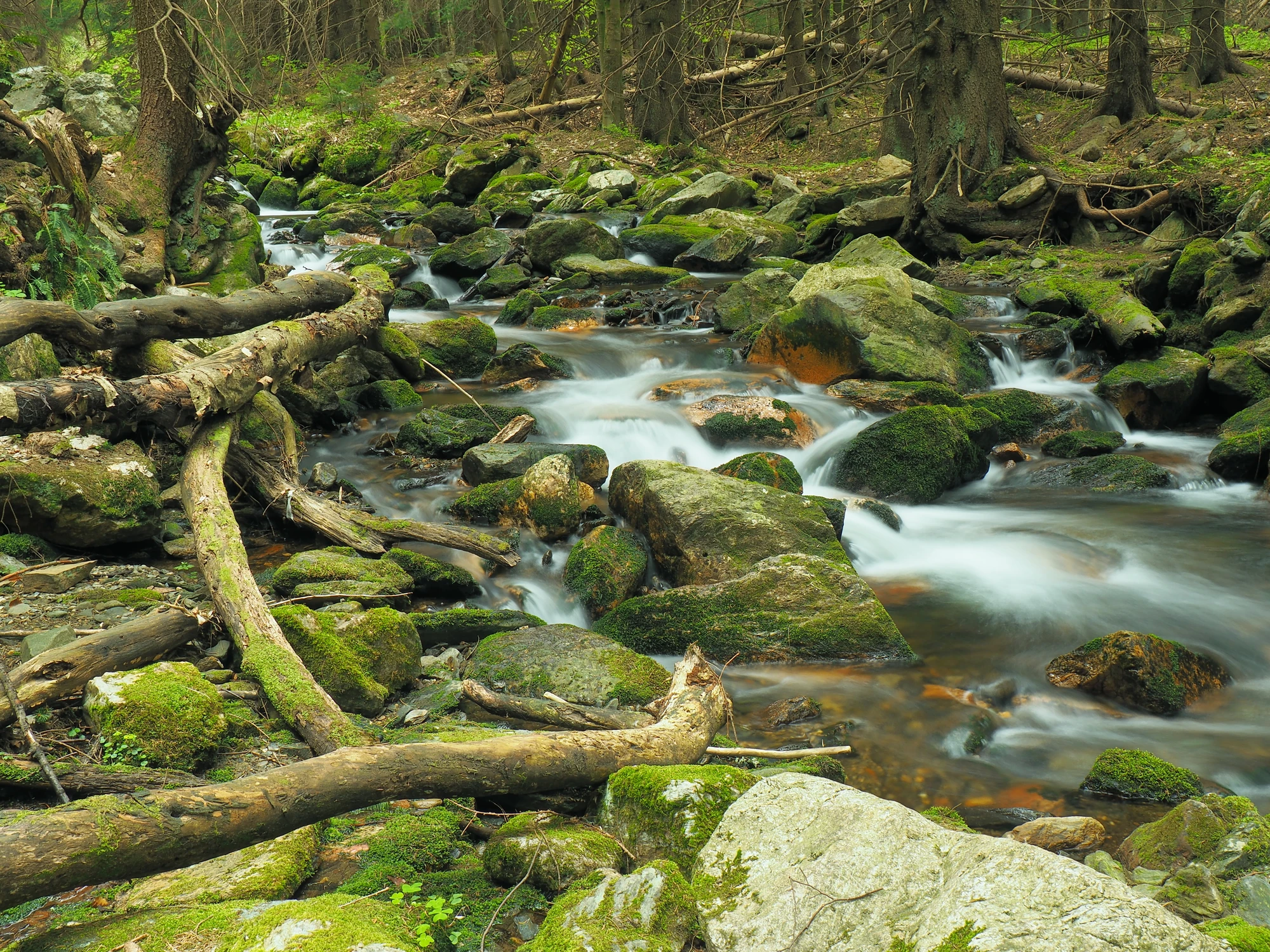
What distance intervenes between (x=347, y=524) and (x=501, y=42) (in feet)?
81.0

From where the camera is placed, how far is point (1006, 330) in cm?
1159

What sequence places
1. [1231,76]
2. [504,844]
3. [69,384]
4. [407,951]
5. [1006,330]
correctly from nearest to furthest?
[407,951]
[504,844]
[69,384]
[1006,330]
[1231,76]

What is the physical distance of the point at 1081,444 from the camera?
8883 mm

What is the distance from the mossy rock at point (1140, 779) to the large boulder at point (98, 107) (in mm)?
14929

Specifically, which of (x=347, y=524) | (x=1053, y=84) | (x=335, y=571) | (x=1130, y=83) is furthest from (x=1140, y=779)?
(x=1053, y=84)

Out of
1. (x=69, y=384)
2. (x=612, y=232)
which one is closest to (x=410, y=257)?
(x=612, y=232)

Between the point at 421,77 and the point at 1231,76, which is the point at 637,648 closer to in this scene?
the point at 1231,76

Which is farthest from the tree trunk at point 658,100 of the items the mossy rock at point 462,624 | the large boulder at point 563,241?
the mossy rock at point 462,624

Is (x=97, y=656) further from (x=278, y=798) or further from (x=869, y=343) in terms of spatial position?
(x=869, y=343)

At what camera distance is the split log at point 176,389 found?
17.2 ft

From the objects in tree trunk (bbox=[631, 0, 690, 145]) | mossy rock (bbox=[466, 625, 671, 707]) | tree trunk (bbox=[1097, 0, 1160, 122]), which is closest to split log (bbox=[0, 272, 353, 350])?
mossy rock (bbox=[466, 625, 671, 707])

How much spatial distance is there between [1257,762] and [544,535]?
14.4ft

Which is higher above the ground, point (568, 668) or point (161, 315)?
point (161, 315)

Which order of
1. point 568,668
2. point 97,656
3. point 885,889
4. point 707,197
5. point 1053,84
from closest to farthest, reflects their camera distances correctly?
point 885,889
point 97,656
point 568,668
point 707,197
point 1053,84
